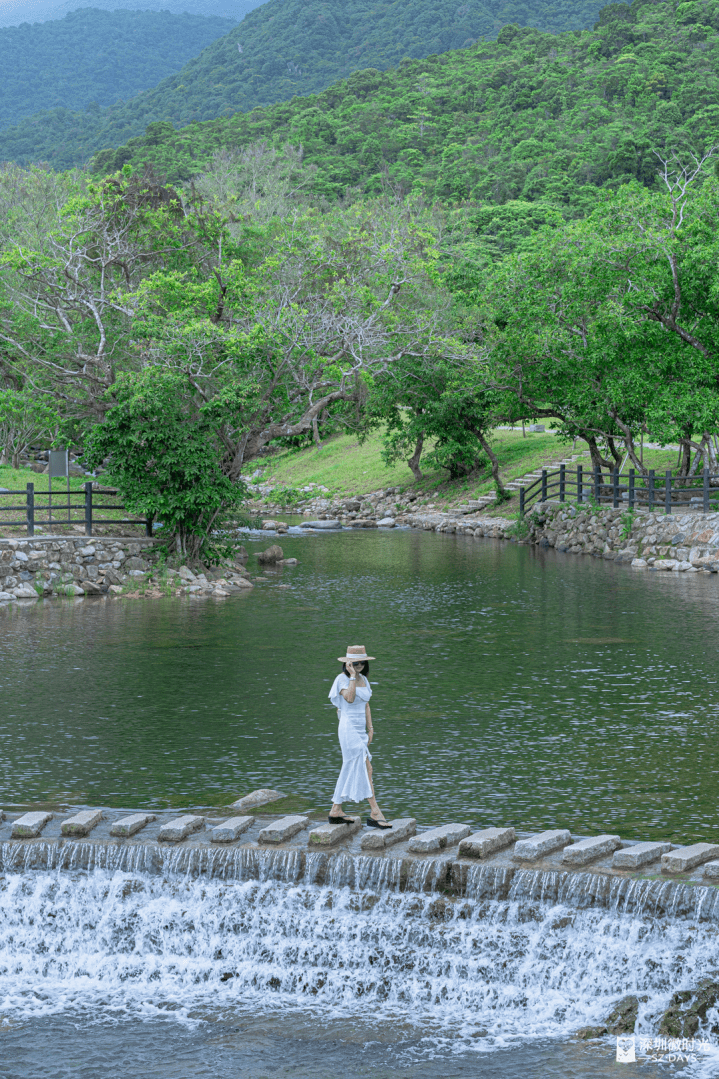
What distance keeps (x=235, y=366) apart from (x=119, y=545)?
5542mm

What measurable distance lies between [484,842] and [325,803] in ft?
8.13

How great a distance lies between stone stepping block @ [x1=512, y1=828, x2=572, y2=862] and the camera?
8.94 m

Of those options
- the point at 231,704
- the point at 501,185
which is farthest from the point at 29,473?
the point at 501,185

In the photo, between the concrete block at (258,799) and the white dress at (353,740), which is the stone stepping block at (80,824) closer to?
the concrete block at (258,799)

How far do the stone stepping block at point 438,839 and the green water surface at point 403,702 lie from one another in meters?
0.98

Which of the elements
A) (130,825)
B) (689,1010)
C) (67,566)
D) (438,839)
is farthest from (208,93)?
(689,1010)

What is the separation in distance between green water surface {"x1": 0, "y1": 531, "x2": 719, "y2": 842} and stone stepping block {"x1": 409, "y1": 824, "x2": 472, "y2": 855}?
3.20 ft

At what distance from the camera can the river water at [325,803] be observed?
784 centimetres

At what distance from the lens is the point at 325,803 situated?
1108 centimetres

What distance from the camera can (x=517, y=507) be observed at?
A: 157 ft

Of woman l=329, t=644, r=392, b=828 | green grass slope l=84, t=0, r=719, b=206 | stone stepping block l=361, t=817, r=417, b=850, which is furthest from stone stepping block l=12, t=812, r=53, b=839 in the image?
green grass slope l=84, t=0, r=719, b=206

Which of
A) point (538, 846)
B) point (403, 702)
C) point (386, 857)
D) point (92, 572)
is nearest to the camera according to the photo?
point (538, 846)

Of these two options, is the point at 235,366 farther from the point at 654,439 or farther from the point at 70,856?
the point at 70,856

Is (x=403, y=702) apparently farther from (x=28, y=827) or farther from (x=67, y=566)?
(x=67, y=566)
